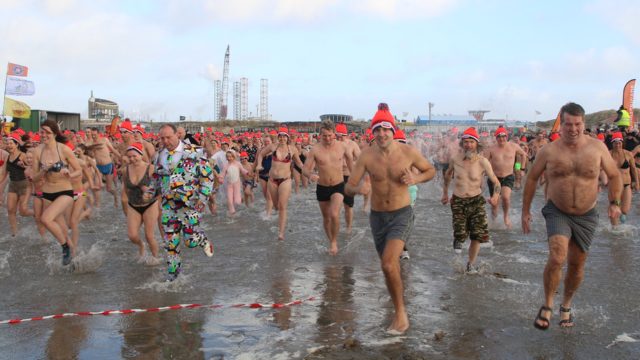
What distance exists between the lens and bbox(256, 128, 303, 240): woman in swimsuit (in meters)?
9.29

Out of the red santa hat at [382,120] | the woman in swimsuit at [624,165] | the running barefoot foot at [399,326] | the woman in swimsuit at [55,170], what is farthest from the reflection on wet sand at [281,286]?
the woman in swimsuit at [624,165]

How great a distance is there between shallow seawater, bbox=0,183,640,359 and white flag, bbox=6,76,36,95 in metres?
22.7

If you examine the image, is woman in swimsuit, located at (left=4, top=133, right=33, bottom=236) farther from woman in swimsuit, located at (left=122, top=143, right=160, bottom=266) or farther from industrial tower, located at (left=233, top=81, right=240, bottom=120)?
industrial tower, located at (left=233, top=81, right=240, bottom=120)

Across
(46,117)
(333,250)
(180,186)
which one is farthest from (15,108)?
(180,186)

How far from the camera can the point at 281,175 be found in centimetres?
959

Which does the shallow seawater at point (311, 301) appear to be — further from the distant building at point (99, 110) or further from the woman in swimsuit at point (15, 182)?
the distant building at point (99, 110)

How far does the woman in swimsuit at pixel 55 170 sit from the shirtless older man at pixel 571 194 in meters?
5.73

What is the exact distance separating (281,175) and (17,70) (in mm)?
25465

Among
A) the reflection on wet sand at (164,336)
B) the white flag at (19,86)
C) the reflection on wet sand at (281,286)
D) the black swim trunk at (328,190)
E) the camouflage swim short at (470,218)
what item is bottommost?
the reflection on wet sand at (164,336)

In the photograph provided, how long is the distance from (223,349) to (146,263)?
11.4 feet

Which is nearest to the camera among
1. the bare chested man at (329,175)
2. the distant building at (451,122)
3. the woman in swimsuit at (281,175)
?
the bare chested man at (329,175)

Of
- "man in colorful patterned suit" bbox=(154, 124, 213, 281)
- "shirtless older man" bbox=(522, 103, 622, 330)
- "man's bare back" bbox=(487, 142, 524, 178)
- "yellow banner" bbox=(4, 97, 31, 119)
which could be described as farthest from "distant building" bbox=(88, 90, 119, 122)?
"shirtless older man" bbox=(522, 103, 622, 330)

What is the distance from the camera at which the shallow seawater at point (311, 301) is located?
4.50 metres

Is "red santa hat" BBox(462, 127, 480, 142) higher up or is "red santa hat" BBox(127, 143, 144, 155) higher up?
"red santa hat" BBox(462, 127, 480, 142)
